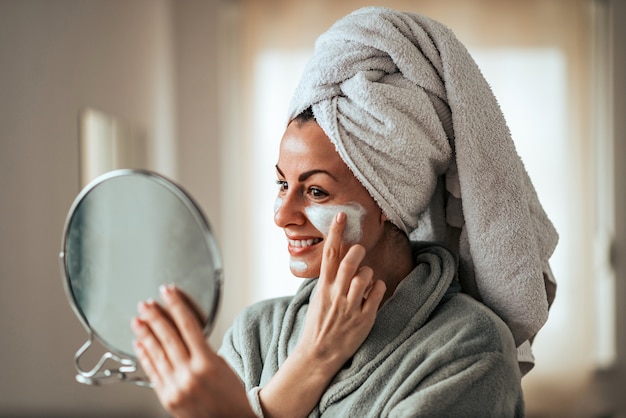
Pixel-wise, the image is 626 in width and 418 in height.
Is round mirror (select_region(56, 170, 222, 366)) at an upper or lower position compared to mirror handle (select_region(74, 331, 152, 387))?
upper

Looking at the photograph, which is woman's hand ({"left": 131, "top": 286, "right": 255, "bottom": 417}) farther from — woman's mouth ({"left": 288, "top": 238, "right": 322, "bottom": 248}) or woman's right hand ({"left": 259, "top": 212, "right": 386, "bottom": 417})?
woman's mouth ({"left": 288, "top": 238, "right": 322, "bottom": 248})

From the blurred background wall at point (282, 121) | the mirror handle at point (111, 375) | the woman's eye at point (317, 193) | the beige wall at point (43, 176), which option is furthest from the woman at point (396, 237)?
the blurred background wall at point (282, 121)

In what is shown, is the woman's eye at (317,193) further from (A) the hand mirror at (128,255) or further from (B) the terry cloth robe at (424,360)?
(A) the hand mirror at (128,255)

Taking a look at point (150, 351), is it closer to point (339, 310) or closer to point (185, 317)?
point (185, 317)

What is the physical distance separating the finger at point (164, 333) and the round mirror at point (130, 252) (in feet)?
0.08

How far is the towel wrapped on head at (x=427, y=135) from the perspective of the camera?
104 cm

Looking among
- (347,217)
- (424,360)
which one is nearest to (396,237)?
(347,217)

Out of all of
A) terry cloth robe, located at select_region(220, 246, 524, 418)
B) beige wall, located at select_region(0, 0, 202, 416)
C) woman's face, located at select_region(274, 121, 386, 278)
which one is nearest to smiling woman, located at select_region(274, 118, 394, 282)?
woman's face, located at select_region(274, 121, 386, 278)

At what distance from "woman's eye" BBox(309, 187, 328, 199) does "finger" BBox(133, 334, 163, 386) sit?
0.37 meters

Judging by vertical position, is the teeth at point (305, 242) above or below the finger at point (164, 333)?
below

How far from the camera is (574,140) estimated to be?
3.37 metres

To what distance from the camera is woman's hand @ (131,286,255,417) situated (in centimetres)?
76

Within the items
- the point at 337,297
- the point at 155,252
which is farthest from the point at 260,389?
the point at 155,252

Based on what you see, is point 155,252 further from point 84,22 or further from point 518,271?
point 84,22
